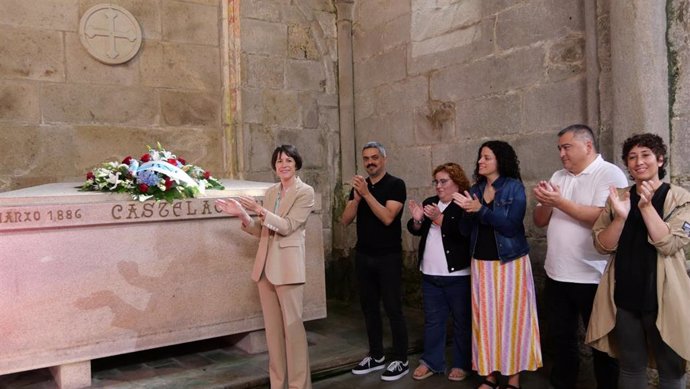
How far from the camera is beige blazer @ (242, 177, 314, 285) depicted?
2.99 m

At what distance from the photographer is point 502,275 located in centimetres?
310

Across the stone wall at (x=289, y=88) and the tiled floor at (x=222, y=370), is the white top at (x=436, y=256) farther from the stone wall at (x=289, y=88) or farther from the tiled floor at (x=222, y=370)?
the stone wall at (x=289, y=88)

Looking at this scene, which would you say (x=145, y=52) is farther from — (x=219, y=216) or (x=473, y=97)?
(x=473, y=97)

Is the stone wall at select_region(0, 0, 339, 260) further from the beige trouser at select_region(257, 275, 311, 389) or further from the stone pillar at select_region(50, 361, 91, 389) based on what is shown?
the beige trouser at select_region(257, 275, 311, 389)

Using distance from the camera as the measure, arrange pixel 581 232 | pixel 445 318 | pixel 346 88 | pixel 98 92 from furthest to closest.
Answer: pixel 346 88, pixel 98 92, pixel 445 318, pixel 581 232

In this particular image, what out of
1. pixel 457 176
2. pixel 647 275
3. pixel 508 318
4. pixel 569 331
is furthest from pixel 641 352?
pixel 457 176

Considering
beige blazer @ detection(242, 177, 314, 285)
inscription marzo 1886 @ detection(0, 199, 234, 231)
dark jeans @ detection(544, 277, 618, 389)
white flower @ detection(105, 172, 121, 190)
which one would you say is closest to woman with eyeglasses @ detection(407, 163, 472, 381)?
dark jeans @ detection(544, 277, 618, 389)

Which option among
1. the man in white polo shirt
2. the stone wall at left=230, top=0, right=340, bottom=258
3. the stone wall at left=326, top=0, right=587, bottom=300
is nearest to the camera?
the man in white polo shirt

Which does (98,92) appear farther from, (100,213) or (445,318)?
(445,318)

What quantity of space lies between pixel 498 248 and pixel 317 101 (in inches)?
126

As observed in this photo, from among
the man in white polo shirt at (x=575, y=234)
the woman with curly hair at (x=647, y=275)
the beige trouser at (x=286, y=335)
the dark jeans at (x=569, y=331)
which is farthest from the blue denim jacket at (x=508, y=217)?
the beige trouser at (x=286, y=335)

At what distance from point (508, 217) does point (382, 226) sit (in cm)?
84

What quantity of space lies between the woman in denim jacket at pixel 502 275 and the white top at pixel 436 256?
0.87 feet

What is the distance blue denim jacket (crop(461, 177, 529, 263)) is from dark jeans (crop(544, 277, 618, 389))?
0.26 m
